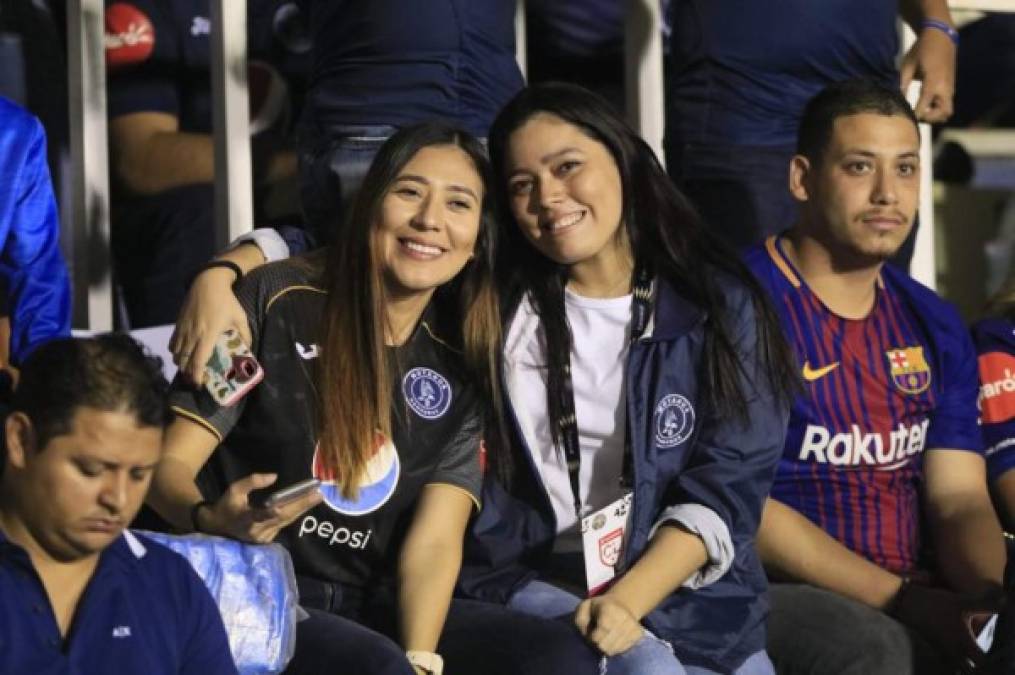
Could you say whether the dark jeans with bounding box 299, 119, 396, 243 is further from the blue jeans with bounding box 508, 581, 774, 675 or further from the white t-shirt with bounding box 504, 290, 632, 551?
the blue jeans with bounding box 508, 581, 774, 675

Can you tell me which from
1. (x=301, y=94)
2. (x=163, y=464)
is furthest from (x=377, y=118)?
(x=301, y=94)

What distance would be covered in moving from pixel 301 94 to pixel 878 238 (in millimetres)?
1653

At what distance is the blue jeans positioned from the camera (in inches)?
126

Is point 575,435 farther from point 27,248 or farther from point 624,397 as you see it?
point 27,248

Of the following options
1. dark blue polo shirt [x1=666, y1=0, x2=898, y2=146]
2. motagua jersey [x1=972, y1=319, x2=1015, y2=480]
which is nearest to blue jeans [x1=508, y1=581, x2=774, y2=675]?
motagua jersey [x1=972, y1=319, x2=1015, y2=480]

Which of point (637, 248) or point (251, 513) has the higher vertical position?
point (637, 248)

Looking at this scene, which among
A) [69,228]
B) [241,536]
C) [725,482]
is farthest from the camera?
[69,228]

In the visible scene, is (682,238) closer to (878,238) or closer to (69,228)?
(878,238)

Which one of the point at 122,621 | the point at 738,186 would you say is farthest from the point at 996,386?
the point at 122,621

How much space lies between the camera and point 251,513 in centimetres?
296

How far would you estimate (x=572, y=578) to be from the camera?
352 centimetres

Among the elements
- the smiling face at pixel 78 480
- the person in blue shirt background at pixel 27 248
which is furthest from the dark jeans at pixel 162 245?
the smiling face at pixel 78 480

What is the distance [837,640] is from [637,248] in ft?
2.48

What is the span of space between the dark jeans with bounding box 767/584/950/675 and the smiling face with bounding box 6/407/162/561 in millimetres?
1331
